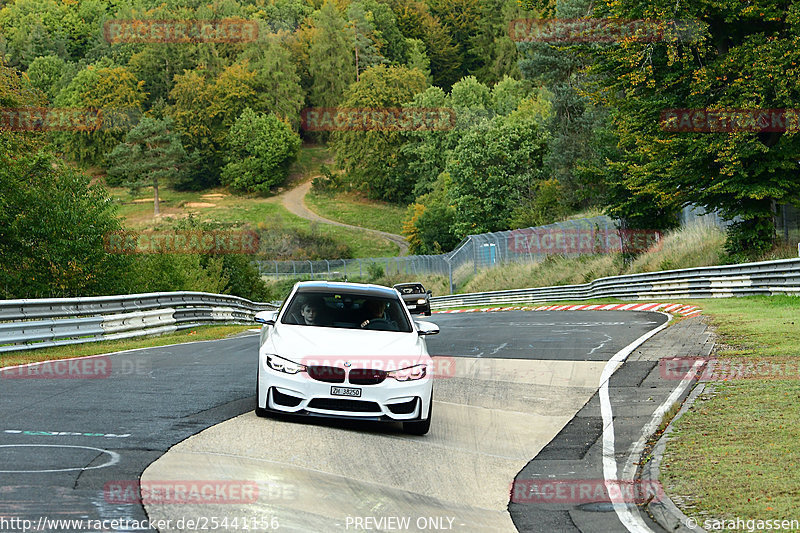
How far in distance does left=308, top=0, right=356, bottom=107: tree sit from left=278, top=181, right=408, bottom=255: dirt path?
903 inches

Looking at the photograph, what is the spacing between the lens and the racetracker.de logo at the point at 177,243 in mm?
28047

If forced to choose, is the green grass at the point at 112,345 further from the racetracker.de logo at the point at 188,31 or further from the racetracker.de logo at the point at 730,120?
the racetracker.de logo at the point at 188,31

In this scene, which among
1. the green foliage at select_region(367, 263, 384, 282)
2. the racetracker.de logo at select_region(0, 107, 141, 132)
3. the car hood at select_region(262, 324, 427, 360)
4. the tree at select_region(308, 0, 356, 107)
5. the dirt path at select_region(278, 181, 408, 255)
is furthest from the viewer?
the tree at select_region(308, 0, 356, 107)

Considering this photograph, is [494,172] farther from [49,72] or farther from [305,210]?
[49,72]

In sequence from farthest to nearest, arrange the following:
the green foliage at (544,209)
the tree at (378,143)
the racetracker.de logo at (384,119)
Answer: the tree at (378,143) → the racetracker.de logo at (384,119) → the green foliage at (544,209)

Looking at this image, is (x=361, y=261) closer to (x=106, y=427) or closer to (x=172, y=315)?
(x=172, y=315)

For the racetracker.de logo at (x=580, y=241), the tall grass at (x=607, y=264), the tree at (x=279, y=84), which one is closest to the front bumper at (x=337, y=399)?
the tall grass at (x=607, y=264)

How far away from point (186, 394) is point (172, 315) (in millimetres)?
13368

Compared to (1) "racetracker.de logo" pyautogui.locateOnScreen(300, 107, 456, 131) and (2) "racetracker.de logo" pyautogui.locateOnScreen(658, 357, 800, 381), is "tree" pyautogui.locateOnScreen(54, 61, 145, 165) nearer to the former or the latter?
(1) "racetracker.de logo" pyautogui.locateOnScreen(300, 107, 456, 131)

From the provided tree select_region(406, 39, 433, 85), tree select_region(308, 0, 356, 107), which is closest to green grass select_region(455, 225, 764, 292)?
tree select_region(308, 0, 356, 107)

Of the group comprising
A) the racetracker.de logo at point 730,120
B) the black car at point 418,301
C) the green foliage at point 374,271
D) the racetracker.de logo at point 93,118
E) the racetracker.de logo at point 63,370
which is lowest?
the green foliage at point 374,271

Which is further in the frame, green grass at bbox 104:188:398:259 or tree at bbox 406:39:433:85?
tree at bbox 406:39:433:85

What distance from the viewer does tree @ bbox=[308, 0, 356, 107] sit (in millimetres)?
155250

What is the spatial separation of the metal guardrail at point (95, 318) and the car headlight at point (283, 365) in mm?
8503
